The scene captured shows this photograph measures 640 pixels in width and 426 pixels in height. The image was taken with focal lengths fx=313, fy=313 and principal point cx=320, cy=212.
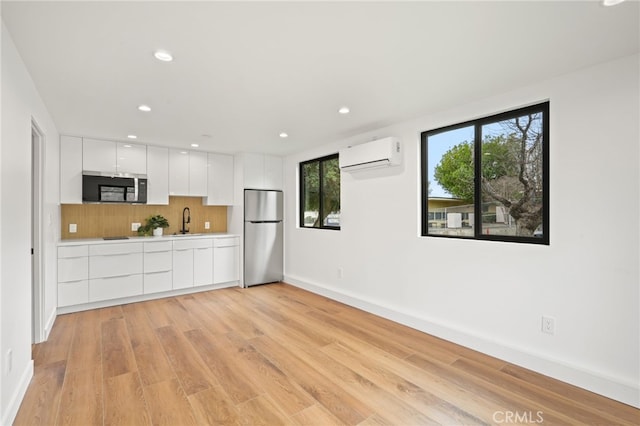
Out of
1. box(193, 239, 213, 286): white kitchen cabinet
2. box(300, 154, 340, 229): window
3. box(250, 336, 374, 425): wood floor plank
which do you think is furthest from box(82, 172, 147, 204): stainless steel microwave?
box(250, 336, 374, 425): wood floor plank

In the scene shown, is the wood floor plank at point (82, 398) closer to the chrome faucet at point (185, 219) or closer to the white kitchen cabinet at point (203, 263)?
the white kitchen cabinet at point (203, 263)

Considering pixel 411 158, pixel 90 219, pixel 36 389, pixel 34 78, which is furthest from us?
pixel 90 219

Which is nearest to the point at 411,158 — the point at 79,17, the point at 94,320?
the point at 79,17

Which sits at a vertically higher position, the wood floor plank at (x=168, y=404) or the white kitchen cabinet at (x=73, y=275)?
the white kitchen cabinet at (x=73, y=275)

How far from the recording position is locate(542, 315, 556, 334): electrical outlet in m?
2.46

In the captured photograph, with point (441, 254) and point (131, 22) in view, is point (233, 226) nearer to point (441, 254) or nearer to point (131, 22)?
point (441, 254)

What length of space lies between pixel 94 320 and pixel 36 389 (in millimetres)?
1602

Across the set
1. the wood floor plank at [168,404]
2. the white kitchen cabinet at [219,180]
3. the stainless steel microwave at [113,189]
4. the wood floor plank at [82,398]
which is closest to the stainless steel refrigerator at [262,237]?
the white kitchen cabinet at [219,180]

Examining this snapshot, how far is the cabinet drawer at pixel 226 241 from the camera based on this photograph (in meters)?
5.21

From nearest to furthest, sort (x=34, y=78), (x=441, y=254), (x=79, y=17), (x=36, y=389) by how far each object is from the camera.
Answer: (x=79, y=17) → (x=36, y=389) → (x=34, y=78) → (x=441, y=254)

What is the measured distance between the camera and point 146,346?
9.88ft

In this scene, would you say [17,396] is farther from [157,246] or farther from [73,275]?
[157,246]

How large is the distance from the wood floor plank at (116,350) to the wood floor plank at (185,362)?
0.94ft

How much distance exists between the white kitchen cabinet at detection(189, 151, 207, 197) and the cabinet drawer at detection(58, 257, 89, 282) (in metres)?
1.76
